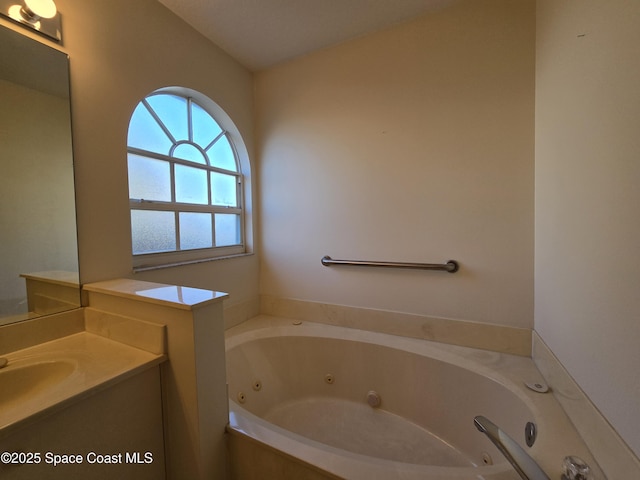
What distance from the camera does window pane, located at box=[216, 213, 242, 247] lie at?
184 centimetres

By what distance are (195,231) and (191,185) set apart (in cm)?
30

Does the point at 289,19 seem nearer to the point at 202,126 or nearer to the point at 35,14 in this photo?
the point at 202,126

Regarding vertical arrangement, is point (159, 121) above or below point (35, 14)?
below

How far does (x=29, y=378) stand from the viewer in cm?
84

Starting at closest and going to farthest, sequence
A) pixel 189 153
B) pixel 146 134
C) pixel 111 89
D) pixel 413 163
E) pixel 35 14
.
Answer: pixel 35 14 < pixel 111 89 < pixel 146 134 < pixel 413 163 < pixel 189 153

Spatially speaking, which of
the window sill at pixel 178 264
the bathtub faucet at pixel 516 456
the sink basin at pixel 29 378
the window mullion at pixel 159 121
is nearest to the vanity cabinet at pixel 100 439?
the sink basin at pixel 29 378

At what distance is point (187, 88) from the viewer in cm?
150

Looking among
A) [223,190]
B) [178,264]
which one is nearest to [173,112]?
[223,190]

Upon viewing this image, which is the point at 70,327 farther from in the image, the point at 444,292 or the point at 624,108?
the point at 624,108

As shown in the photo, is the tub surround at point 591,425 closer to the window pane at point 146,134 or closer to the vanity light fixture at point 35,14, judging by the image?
the window pane at point 146,134

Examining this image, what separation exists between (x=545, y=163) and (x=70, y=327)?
84.1 inches

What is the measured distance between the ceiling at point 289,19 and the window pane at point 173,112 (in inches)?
17.3

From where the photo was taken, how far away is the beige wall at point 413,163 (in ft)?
4.31

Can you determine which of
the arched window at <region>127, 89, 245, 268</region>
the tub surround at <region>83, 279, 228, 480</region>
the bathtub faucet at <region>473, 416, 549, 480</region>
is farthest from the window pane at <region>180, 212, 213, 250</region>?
the bathtub faucet at <region>473, 416, 549, 480</region>
